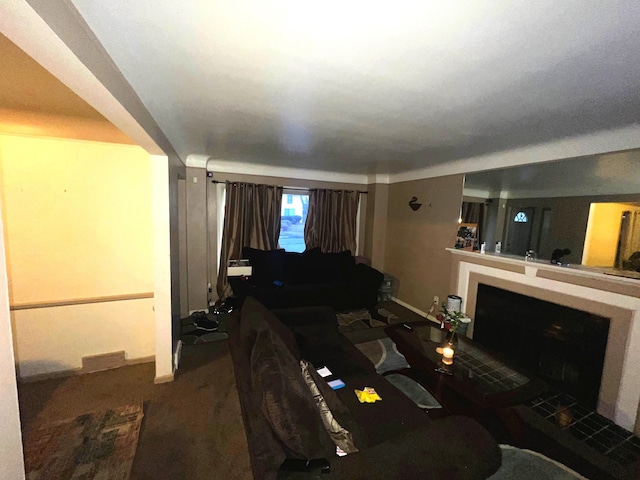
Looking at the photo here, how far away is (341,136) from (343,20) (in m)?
1.53

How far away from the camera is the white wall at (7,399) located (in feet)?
2.58

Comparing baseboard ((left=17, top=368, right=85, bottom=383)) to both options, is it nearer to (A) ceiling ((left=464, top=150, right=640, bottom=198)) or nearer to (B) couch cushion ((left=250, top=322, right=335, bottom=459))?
(B) couch cushion ((left=250, top=322, right=335, bottom=459))

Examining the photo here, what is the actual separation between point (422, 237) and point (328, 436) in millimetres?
3515

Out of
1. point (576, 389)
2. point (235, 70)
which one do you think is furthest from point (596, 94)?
point (576, 389)

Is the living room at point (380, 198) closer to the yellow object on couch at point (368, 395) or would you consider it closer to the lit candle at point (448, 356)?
the lit candle at point (448, 356)

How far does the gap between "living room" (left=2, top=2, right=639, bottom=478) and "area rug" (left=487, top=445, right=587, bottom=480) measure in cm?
98

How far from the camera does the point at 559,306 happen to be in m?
2.47

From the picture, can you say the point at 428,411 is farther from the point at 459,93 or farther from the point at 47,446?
the point at 47,446

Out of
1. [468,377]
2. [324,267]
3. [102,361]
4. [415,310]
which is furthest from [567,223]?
[102,361]

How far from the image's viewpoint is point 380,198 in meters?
4.85

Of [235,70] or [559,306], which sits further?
[559,306]

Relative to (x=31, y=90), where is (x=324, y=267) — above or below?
below

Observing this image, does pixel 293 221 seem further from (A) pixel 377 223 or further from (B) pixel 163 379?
(B) pixel 163 379

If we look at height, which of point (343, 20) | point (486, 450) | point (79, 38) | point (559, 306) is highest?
point (343, 20)
